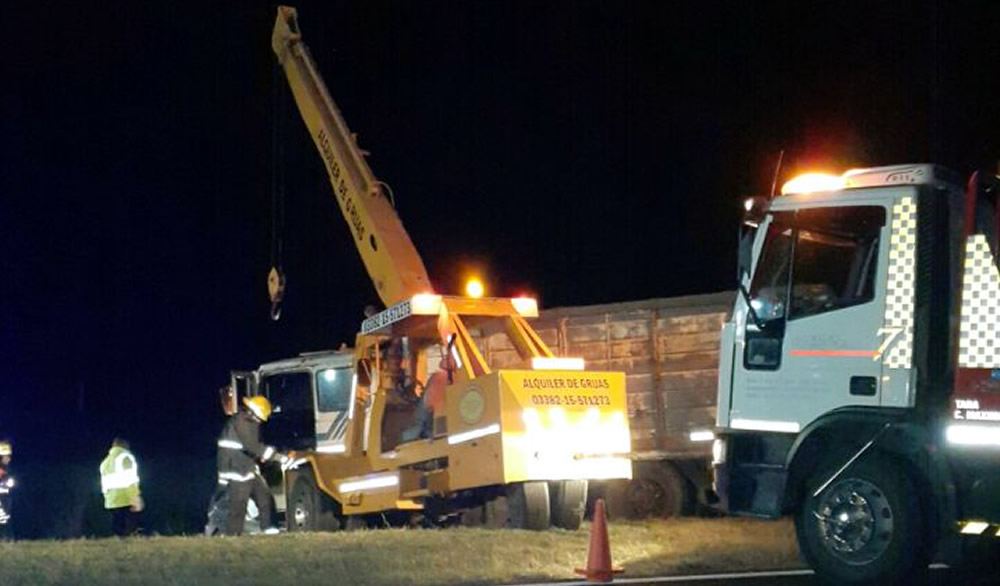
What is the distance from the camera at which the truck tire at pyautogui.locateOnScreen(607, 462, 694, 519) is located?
1631cm

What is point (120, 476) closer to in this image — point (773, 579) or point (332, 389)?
point (332, 389)

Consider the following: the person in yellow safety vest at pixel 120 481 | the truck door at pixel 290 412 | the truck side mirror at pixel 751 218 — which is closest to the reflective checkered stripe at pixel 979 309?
the truck side mirror at pixel 751 218

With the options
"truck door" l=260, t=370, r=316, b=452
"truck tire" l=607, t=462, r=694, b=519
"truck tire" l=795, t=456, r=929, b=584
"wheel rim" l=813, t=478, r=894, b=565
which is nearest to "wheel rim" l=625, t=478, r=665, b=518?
"truck tire" l=607, t=462, r=694, b=519

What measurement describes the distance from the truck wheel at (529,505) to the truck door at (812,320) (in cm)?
378

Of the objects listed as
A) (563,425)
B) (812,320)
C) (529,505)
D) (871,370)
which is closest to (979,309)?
(871,370)

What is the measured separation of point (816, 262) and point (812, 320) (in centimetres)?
42

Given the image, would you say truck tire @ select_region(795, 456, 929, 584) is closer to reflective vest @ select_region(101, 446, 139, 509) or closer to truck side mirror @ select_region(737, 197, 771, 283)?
truck side mirror @ select_region(737, 197, 771, 283)

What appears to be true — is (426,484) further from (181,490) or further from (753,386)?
(181,490)

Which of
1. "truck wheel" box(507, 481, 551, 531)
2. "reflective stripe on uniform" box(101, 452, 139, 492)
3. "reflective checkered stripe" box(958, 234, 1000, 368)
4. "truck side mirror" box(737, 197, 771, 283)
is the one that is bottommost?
"truck wheel" box(507, 481, 551, 531)

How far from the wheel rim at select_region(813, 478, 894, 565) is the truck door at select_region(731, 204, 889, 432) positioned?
22.1 inches

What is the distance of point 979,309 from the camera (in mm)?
8906

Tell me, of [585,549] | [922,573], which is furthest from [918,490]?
[585,549]

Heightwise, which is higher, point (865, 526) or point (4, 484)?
point (865, 526)

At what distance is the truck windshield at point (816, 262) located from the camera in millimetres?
9305
